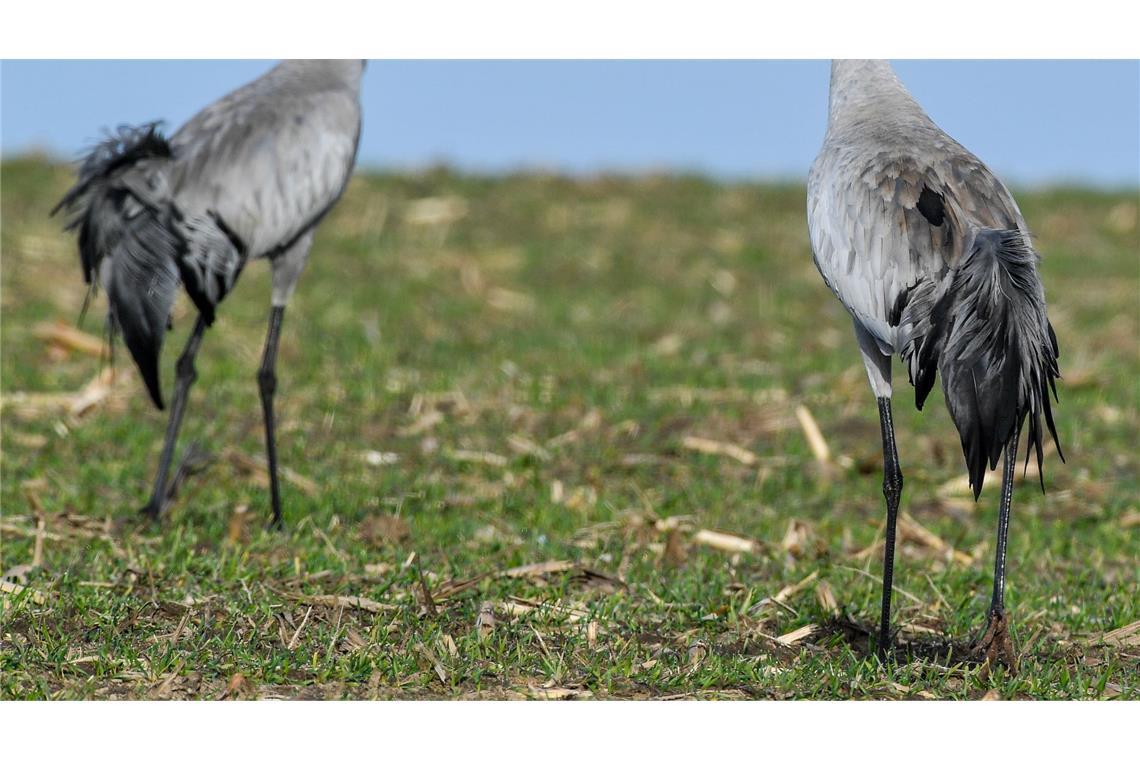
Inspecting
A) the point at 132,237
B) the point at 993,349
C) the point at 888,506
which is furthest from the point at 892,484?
the point at 132,237

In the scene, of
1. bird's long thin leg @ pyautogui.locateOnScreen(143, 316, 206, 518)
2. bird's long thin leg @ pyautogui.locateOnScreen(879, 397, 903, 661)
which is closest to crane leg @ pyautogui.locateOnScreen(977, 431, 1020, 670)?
bird's long thin leg @ pyautogui.locateOnScreen(879, 397, 903, 661)

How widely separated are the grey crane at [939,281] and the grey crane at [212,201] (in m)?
2.72

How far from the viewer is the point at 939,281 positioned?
4359 mm

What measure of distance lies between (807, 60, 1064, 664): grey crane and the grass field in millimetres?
827

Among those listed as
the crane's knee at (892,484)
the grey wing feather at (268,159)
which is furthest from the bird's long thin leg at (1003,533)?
the grey wing feather at (268,159)

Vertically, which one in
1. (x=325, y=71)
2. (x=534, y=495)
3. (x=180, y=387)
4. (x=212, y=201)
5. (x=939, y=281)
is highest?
(x=325, y=71)

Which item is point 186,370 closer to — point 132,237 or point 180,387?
point 180,387

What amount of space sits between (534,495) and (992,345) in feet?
10.6

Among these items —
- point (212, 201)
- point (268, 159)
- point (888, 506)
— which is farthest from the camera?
point (268, 159)

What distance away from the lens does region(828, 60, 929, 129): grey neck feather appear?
17.0 feet

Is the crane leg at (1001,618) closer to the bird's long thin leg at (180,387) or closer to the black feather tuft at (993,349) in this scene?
the black feather tuft at (993,349)

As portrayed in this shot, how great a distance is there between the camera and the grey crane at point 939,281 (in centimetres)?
419

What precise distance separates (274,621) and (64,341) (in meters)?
5.56

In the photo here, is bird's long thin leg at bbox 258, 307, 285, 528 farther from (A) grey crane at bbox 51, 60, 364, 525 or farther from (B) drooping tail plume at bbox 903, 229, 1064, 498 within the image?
(B) drooping tail plume at bbox 903, 229, 1064, 498
